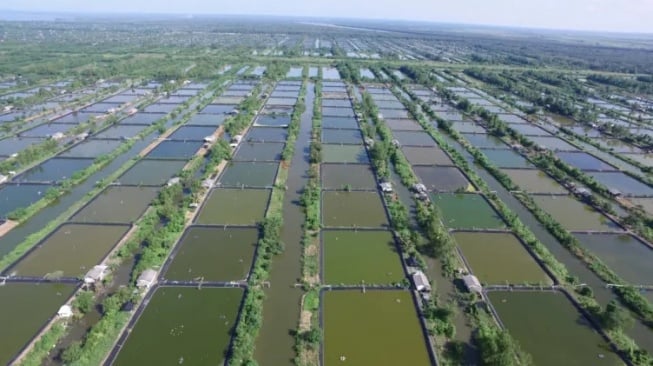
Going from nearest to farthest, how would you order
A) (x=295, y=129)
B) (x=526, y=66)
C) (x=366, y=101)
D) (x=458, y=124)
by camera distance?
(x=295, y=129) → (x=458, y=124) → (x=366, y=101) → (x=526, y=66)

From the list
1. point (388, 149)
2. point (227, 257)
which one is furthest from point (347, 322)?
point (388, 149)

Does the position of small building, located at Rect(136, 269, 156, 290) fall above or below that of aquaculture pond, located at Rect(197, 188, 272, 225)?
below

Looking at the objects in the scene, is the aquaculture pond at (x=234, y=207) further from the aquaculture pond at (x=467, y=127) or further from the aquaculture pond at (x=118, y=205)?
the aquaculture pond at (x=467, y=127)

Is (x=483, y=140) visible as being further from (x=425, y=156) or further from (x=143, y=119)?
(x=143, y=119)

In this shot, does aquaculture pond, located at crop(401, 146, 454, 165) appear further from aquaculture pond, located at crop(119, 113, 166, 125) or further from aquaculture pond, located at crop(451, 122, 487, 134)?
aquaculture pond, located at crop(119, 113, 166, 125)

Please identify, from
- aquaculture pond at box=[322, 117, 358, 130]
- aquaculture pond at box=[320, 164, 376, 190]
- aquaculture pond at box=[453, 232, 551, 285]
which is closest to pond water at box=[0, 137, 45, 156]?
aquaculture pond at box=[320, 164, 376, 190]

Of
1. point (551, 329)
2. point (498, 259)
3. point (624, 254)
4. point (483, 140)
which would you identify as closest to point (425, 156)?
point (483, 140)

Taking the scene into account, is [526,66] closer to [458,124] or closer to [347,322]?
[458,124]
